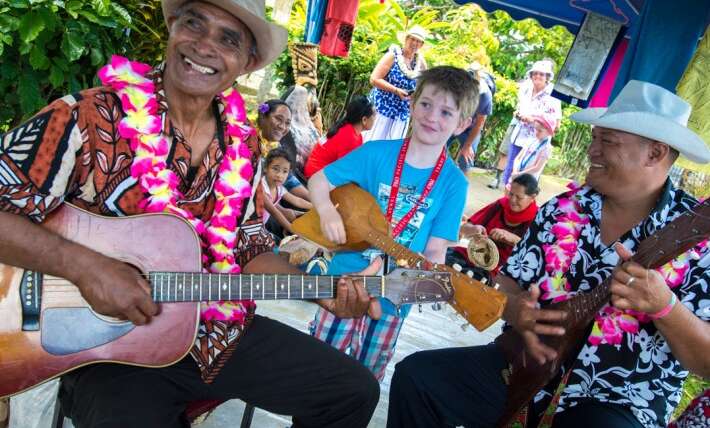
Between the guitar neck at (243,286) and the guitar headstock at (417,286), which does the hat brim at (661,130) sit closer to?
the guitar headstock at (417,286)

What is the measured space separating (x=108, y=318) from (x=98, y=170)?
0.52 metres

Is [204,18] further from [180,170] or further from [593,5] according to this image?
[593,5]

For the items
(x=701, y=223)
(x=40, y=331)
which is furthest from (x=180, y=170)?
(x=701, y=223)

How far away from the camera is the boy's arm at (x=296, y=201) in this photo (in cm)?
580

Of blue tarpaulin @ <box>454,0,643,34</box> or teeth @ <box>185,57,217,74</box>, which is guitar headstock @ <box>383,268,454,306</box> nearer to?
teeth @ <box>185,57,217,74</box>

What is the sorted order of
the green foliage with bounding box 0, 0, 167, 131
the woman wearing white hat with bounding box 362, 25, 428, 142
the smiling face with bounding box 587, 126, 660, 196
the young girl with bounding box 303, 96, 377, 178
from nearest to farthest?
1. the smiling face with bounding box 587, 126, 660, 196
2. the green foliage with bounding box 0, 0, 167, 131
3. the young girl with bounding box 303, 96, 377, 178
4. the woman wearing white hat with bounding box 362, 25, 428, 142

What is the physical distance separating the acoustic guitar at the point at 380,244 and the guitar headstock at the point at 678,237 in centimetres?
54

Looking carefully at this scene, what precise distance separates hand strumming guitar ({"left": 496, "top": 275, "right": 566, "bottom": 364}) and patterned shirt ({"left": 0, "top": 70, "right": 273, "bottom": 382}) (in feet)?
3.61

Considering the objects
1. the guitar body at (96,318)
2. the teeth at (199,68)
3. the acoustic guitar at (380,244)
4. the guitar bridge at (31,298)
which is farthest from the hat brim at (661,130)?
the guitar bridge at (31,298)

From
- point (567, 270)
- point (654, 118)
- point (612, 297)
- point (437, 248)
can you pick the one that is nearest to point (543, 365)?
point (612, 297)

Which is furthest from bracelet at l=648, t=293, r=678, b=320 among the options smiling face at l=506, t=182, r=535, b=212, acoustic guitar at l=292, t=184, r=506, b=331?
smiling face at l=506, t=182, r=535, b=212

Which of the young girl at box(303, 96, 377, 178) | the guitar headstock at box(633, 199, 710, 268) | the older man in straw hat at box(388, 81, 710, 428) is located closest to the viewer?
the guitar headstock at box(633, 199, 710, 268)

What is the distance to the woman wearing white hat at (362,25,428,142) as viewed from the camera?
6.73 meters

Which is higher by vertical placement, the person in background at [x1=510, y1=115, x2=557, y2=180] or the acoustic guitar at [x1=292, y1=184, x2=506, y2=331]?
the acoustic guitar at [x1=292, y1=184, x2=506, y2=331]
